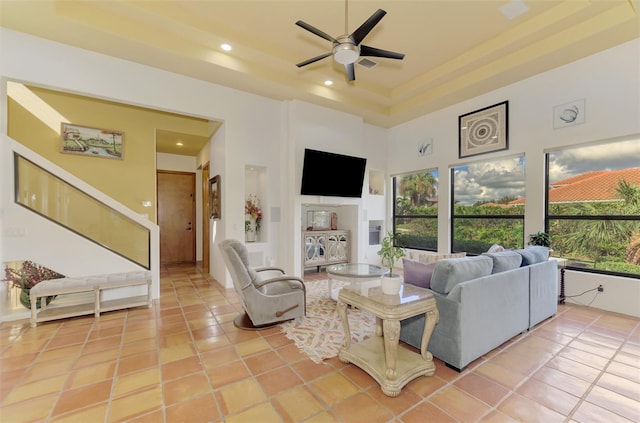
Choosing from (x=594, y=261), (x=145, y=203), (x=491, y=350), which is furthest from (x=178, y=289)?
(x=594, y=261)

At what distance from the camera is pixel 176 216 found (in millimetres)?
7086

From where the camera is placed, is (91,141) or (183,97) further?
(91,141)

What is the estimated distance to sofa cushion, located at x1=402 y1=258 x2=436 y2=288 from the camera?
8.50 ft

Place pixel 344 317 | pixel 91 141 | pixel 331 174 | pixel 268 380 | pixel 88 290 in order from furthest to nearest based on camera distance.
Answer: pixel 331 174 → pixel 91 141 → pixel 88 290 → pixel 344 317 → pixel 268 380

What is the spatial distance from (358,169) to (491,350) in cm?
404

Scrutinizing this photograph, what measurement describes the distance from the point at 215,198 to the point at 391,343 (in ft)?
14.4

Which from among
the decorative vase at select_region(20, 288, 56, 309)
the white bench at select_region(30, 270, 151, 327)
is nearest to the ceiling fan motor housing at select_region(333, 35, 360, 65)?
the white bench at select_region(30, 270, 151, 327)

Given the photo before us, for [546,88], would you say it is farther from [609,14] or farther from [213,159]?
[213,159]

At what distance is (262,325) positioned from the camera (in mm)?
3164

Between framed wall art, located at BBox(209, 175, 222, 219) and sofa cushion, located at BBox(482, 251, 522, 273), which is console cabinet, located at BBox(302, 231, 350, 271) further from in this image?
sofa cushion, located at BBox(482, 251, 522, 273)

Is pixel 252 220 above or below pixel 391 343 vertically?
above

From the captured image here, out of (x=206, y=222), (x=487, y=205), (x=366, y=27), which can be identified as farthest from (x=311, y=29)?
(x=206, y=222)

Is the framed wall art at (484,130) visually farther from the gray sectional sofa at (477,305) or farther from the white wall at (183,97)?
the white wall at (183,97)

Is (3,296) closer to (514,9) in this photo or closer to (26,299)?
(26,299)
